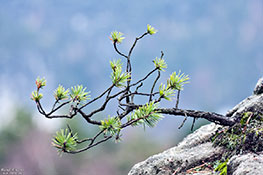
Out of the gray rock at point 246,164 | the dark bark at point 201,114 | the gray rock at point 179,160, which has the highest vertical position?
the dark bark at point 201,114

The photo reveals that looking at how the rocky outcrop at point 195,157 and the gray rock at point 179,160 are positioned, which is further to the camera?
the gray rock at point 179,160

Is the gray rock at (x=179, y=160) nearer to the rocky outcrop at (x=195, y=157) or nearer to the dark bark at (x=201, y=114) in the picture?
the rocky outcrop at (x=195, y=157)

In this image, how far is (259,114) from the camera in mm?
1594

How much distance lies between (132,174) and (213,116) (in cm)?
51

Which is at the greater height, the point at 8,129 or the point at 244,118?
the point at 8,129

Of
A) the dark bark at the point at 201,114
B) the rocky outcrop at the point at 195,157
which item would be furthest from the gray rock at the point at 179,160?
the dark bark at the point at 201,114

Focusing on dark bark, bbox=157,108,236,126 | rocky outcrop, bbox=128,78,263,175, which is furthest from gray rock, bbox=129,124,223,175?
dark bark, bbox=157,108,236,126

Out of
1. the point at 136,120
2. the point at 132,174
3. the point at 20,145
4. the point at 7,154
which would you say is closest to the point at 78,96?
the point at 136,120

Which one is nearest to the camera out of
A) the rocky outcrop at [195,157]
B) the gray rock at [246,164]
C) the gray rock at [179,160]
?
the gray rock at [246,164]

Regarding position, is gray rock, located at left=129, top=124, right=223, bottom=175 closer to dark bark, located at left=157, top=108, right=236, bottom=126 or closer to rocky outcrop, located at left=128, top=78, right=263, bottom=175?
rocky outcrop, located at left=128, top=78, right=263, bottom=175

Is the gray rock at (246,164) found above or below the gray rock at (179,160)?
below

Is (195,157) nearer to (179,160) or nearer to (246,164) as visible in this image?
(179,160)

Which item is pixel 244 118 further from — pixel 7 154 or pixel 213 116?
pixel 7 154

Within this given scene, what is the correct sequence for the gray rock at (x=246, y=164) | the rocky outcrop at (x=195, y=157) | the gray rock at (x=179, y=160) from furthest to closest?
1. the gray rock at (x=179, y=160)
2. the rocky outcrop at (x=195, y=157)
3. the gray rock at (x=246, y=164)
